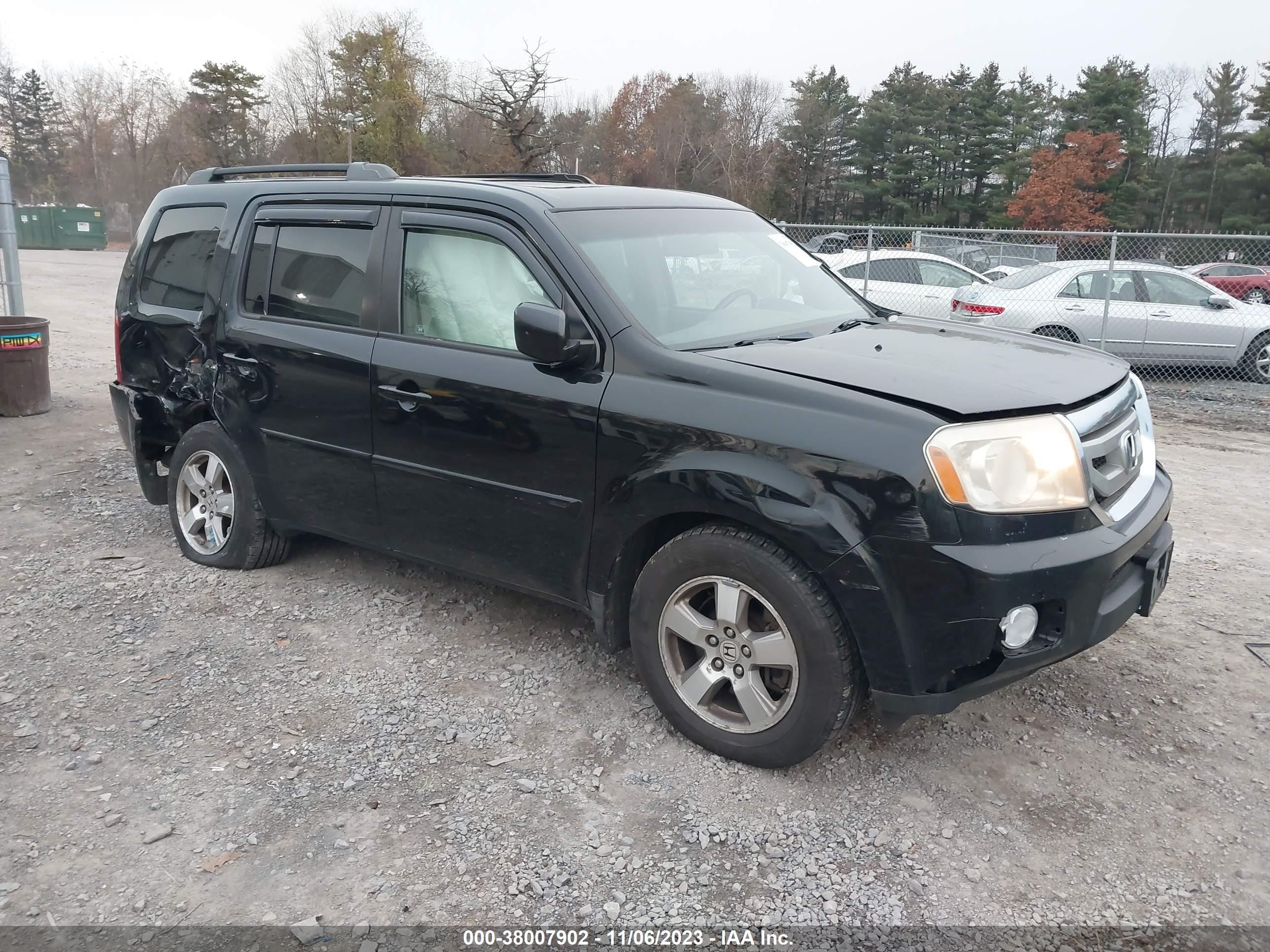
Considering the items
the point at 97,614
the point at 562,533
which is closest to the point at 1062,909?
the point at 562,533

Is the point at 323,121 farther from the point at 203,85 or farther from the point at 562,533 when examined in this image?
the point at 562,533

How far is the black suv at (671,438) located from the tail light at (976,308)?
7319mm

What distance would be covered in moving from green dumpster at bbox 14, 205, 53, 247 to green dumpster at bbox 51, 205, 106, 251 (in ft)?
0.62

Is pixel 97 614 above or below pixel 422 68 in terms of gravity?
below

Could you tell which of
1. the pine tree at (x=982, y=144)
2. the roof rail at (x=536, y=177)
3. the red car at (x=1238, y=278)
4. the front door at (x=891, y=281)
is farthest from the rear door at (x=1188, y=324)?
the pine tree at (x=982, y=144)

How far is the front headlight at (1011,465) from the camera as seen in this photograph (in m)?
2.83

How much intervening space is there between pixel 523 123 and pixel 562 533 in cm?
3051

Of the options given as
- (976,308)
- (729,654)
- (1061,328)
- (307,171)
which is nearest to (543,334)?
(729,654)

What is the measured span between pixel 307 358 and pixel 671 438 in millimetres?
1953

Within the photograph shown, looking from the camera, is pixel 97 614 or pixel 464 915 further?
pixel 97 614

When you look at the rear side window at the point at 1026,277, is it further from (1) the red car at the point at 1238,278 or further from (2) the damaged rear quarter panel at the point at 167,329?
(1) the red car at the point at 1238,278

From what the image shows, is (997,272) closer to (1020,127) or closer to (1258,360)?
(1258,360)

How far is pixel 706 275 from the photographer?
4012 millimetres

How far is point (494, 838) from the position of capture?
2994mm
